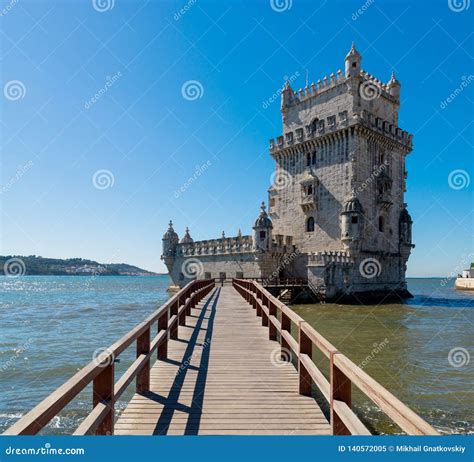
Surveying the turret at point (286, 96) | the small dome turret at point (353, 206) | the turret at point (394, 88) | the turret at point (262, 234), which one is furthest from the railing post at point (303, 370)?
the turret at point (394, 88)

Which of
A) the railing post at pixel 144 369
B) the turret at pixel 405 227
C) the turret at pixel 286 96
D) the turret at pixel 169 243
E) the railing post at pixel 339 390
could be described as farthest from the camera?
the turret at pixel 169 243

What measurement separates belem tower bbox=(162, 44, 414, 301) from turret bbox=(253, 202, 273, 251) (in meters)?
0.09

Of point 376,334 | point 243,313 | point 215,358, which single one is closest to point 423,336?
point 376,334

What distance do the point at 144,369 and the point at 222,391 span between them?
1199 mm

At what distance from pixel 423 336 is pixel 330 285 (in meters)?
13.7

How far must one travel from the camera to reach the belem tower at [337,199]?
3138 centimetres

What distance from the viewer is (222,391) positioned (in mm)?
5410

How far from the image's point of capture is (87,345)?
14734 millimetres

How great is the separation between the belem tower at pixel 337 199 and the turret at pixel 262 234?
3.6 inches

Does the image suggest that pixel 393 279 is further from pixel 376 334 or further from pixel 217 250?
pixel 376 334

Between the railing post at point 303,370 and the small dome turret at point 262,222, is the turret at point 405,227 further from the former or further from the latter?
the railing post at point 303,370

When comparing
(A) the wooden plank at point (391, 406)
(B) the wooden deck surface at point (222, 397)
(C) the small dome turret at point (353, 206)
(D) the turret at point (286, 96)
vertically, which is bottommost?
(B) the wooden deck surface at point (222, 397)

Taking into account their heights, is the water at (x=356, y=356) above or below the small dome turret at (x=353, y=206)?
below

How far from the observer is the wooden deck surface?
432 centimetres
